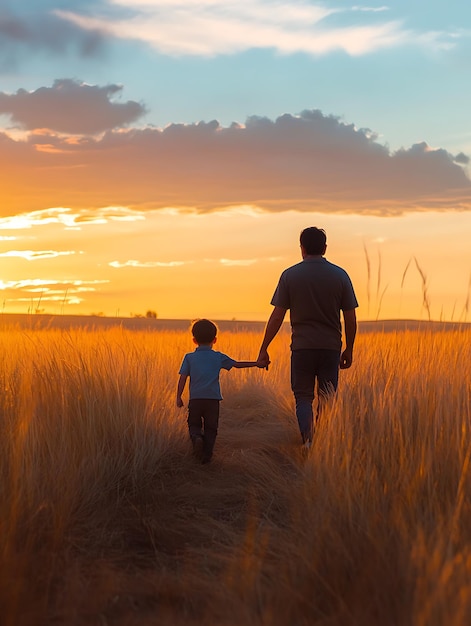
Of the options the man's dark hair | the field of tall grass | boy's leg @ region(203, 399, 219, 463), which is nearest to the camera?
the field of tall grass

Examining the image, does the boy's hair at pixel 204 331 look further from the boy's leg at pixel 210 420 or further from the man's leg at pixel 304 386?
the man's leg at pixel 304 386

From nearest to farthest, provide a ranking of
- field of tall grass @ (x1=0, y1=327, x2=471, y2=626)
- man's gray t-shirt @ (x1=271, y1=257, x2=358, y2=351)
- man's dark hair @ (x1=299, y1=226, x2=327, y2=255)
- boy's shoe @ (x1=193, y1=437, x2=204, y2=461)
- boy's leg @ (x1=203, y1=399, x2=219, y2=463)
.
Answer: field of tall grass @ (x1=0, y1=327, x2=471, y2=626), boy's shoe @ (x1=193, y1=437, x2=204, y2=461), boy's leg @ (x1=203, y1=399, x2=219, y2=463), man's gray t-shirt @ (x1=271, y1=257, x2=358, y2=351), man's dark hair @ (x1=299, y1=226, x2=327, y2=255)

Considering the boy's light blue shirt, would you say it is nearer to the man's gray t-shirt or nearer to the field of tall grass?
the field of tall grass

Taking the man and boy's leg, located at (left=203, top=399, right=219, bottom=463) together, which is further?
the man

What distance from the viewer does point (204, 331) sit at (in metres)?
6.60

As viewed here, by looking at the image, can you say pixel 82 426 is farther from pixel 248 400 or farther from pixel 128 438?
pixel 248 400

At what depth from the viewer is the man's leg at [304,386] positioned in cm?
661

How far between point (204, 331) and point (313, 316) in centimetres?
92

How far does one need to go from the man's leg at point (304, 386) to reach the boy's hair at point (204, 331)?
729mm

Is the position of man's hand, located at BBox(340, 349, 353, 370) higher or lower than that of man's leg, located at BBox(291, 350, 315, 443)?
higher

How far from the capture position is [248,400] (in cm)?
1029

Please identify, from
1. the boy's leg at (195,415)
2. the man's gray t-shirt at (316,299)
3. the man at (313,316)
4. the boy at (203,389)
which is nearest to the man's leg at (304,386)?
the man at (313,316)

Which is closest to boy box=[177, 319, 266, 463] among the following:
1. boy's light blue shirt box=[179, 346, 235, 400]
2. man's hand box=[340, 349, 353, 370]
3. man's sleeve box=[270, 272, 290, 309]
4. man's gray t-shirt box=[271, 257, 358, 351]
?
boy's light blue shirt box=[179, 346, 235, 400]

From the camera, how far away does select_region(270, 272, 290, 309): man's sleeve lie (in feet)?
21.9
